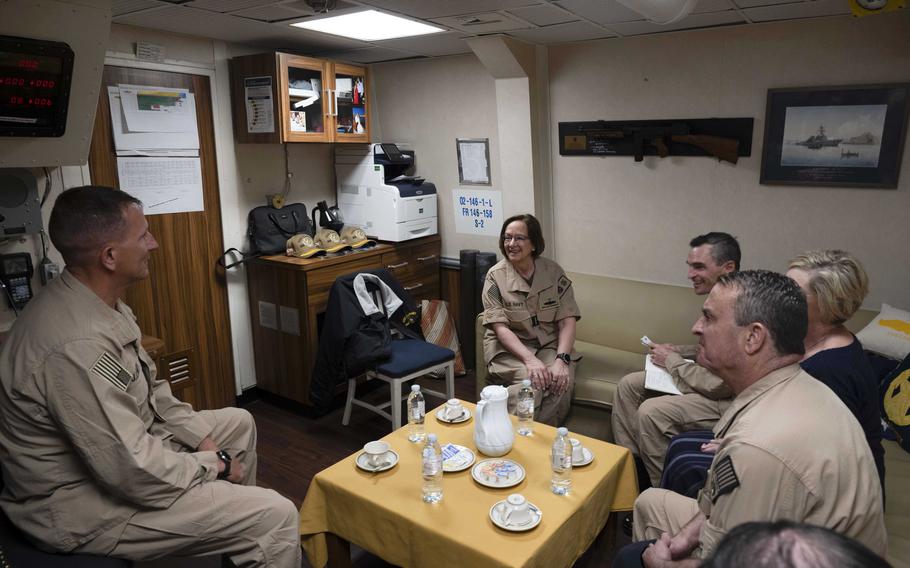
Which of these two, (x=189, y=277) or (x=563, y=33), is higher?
(x=563, y=33)

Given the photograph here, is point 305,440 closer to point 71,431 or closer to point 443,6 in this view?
point 71,431

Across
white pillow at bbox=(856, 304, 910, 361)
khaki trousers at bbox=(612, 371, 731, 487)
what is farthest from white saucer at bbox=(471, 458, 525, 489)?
white pillow at bbox=(856, 304, 910, 361)

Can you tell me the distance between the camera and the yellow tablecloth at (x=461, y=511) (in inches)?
64.4

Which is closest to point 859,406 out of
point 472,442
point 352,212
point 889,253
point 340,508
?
point 472,442

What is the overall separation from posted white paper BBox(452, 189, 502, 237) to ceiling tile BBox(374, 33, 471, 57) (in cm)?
95

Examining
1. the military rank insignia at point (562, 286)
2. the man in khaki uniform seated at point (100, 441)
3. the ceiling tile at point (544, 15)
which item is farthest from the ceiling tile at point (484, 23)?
the man in khaki uniform seated at point (100, 441)

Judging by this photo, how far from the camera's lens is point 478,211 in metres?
4.25

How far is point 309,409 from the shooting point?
3691 mm

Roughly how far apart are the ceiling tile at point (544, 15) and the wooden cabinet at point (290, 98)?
1.36 m

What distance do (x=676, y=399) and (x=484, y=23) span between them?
2.06m

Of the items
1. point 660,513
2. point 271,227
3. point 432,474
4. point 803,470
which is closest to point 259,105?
point 271,227

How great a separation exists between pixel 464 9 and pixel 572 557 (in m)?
2.31

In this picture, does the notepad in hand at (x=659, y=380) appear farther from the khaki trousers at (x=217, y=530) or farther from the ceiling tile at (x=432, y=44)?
the ceiling tile at (x=432, y=44)

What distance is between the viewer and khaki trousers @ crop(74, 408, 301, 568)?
176 centimetres
